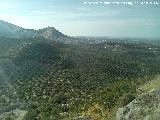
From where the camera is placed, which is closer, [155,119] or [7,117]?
[155,119]

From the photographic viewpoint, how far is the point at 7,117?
145 m

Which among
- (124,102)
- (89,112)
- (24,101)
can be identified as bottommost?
(24,101)

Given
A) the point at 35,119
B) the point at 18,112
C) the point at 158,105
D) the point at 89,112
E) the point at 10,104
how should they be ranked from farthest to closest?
1. the point at 10,104
2. the point at 18,112
3. the point at 35,119
4. the point at 89,112
5. the point at 158,105

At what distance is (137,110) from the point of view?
60.2 metres

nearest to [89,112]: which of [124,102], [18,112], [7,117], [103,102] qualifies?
[103,102]

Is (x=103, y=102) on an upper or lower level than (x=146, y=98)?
lower

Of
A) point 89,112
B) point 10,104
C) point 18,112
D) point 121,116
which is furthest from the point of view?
point 10,104

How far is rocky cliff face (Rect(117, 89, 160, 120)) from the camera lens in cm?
5672

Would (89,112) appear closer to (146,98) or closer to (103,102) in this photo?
(103,102)

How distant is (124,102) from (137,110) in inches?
623

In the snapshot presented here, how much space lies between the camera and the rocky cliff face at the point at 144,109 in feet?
186

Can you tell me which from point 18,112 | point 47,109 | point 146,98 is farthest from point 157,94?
point 18,112

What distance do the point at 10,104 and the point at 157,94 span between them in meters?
133

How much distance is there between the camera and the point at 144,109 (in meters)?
59.8
